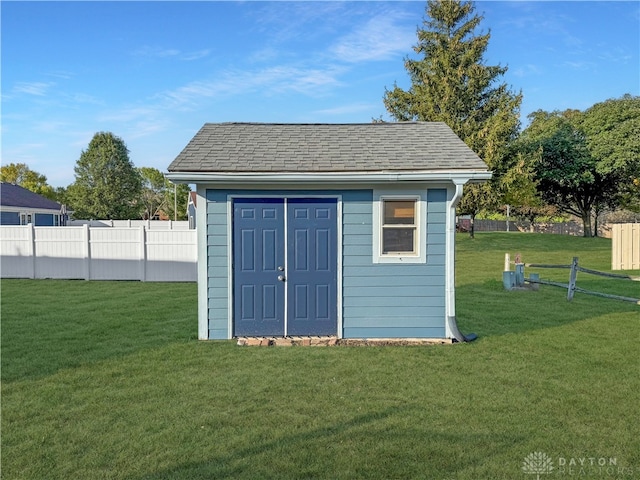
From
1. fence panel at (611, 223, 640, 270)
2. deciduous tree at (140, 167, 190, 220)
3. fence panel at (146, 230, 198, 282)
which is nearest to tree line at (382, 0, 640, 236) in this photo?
fence panel at (611, 223, 640, 270)

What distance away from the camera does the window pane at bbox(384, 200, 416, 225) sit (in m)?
8.09

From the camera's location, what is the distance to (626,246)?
469 inches

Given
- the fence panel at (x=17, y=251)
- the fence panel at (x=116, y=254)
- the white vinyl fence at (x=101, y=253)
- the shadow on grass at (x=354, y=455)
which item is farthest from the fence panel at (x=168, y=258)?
the shadow on grass at (x=354, y=455)

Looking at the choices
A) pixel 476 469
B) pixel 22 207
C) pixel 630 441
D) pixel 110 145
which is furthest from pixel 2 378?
pixel 110 145

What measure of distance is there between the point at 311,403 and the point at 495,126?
25617mm

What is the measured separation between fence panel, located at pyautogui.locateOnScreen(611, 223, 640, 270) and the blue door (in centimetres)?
841

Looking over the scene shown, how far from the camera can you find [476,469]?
12.6ft

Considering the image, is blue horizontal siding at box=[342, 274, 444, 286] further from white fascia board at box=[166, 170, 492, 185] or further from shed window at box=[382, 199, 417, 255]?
white fascia board at box=[166, 170, 492, 185]

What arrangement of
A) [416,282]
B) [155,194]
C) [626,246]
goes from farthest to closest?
[155,194]
[626,246]
[416,282]

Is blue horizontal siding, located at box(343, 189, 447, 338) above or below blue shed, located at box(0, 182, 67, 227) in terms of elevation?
below

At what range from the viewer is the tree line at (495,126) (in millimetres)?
27953

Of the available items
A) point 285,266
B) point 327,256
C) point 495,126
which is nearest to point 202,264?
point 285,266

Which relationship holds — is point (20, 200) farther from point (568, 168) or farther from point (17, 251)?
point (568, 168)

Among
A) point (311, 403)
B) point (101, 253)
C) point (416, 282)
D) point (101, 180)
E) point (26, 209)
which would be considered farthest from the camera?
point (101, 180)
